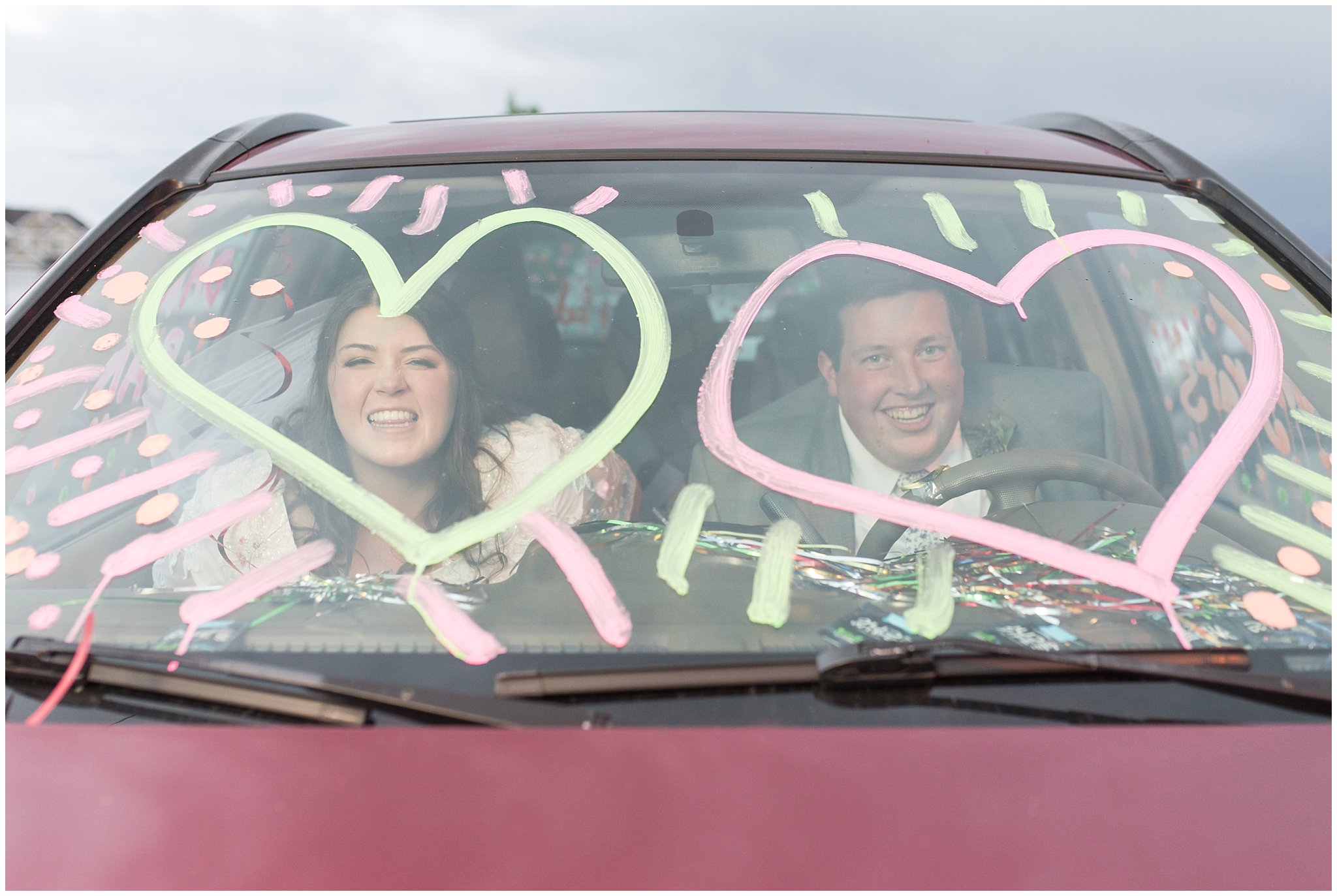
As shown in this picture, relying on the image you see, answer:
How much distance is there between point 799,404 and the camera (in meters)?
1.51

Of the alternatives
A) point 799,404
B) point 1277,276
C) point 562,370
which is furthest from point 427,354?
point 1277,276

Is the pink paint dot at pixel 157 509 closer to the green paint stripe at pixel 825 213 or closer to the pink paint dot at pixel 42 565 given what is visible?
the pink paint dot at pixel 42 565

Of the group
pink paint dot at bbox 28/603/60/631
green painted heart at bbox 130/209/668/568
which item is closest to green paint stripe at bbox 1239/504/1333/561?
green painted heart at bbox 130/209/668/568

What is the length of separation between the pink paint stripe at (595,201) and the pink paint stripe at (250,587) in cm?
64

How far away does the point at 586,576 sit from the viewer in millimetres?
1231

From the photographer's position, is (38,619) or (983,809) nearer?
(983,809)

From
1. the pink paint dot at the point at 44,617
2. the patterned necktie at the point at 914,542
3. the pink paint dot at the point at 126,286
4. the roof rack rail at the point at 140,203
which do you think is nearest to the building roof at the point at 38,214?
the roof rack rail at the point at 140,203

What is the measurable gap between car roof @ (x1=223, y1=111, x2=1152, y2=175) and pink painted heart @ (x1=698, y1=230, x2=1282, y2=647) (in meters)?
0.23

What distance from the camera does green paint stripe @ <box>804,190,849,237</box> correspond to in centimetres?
160

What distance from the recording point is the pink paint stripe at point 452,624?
1118 mm

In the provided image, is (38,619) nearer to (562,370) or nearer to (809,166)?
(562,370)

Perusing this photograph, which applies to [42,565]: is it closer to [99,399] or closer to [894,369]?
[99,399]

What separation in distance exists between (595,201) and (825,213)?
0.37 meters

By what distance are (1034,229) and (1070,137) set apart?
0.57 meters
